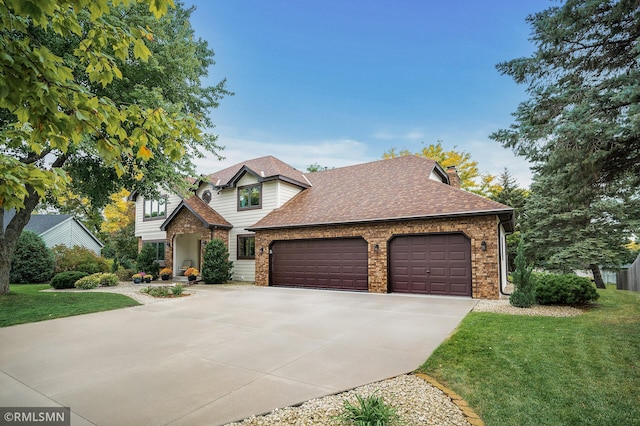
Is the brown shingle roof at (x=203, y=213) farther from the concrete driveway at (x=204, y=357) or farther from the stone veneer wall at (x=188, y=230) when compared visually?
the concrete driveway at (x=204, y=357)

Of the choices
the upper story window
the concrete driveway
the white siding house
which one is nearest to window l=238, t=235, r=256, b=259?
the white siding house

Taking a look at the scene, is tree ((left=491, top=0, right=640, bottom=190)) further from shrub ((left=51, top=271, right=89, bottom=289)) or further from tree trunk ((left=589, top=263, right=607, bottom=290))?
shrub ((left=51, top=271, right=89, bottom=289))

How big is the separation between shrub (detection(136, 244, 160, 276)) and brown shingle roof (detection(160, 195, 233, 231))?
1.55 m

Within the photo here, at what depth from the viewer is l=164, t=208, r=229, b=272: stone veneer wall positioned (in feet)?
60.6

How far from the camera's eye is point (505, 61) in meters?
6.95

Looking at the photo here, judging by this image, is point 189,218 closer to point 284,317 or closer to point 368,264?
point 368,264

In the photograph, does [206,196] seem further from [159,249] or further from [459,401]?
[459,401]

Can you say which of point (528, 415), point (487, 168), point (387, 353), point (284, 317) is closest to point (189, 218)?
point (284, 317)

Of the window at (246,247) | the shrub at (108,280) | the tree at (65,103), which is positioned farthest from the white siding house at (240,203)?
the tree at (65,103)

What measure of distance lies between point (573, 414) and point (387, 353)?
98.0 inches

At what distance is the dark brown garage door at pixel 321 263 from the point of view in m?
14.1

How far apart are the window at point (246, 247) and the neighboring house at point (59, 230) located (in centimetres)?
1552

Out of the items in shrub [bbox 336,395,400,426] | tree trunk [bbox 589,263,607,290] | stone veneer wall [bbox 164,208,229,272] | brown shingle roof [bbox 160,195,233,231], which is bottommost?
tree trunk [bbox 589,263,607,290]

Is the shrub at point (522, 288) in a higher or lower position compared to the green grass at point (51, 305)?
higher
